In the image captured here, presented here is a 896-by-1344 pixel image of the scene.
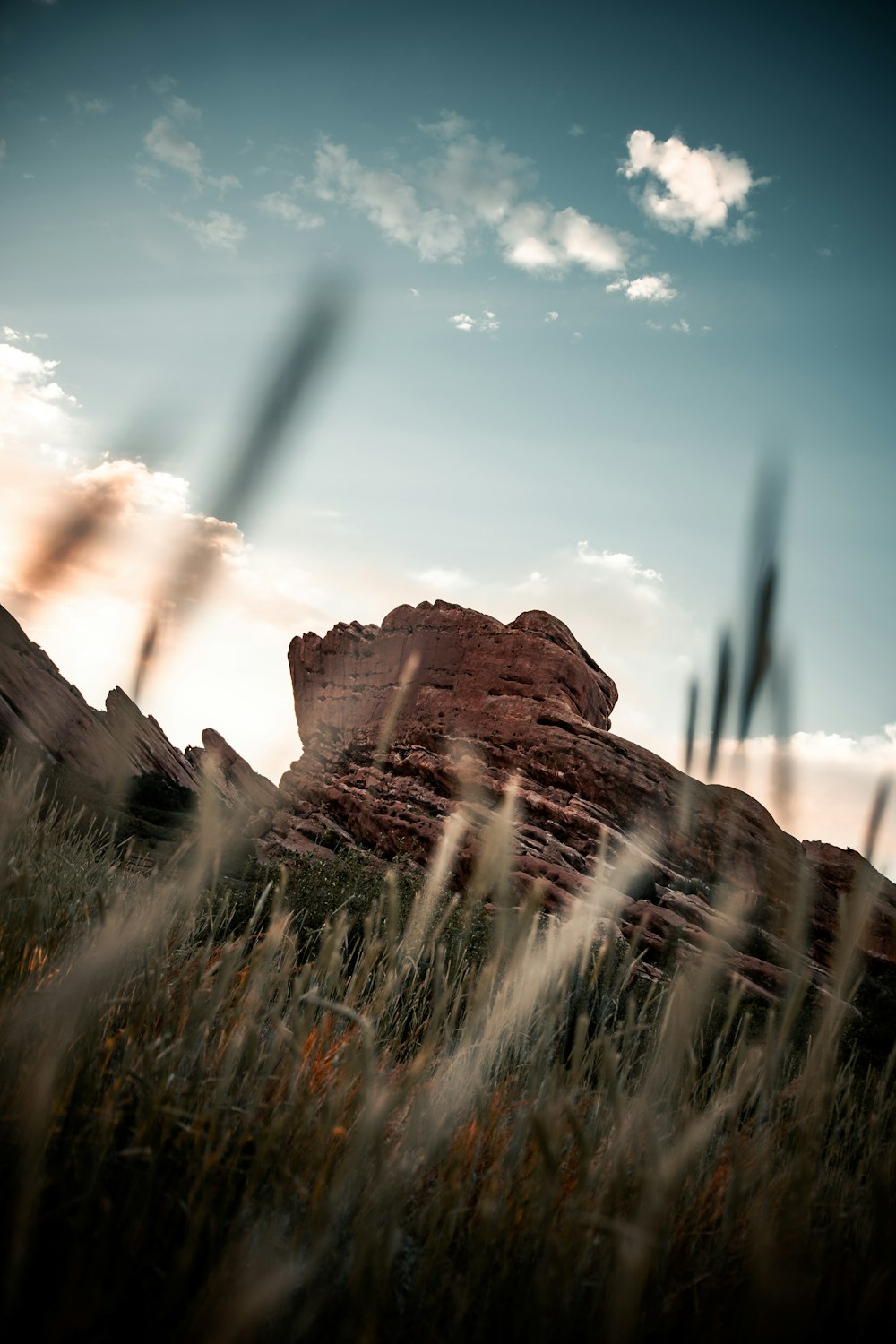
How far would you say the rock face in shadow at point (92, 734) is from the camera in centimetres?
3117

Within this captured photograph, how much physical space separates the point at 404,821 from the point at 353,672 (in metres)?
13.0

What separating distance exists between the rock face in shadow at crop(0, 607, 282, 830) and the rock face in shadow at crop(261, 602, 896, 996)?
4985 mm

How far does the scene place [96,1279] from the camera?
1257mm

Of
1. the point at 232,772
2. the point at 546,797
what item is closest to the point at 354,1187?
the point at 546,797

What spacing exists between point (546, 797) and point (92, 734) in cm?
2903

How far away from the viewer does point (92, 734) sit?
119 feet

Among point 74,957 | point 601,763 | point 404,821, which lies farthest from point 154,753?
point 74,957

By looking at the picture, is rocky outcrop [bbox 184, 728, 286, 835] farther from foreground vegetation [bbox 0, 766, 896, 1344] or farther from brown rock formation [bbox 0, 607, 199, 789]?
foreground vegetation [bbox 0, 766, 896, 1344]

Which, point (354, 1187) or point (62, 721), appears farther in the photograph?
point (62, 721)

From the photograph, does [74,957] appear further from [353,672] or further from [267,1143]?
[353,672]

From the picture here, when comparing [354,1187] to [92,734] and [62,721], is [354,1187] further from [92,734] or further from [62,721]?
[92,734]

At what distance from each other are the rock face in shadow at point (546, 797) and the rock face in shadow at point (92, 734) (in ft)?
16.4

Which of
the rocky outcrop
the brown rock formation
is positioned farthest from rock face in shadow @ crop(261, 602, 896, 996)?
the brown rock formation

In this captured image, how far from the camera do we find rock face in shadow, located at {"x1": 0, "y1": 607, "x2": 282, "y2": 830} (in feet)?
102
